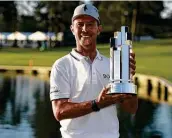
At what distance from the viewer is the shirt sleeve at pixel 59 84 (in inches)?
149

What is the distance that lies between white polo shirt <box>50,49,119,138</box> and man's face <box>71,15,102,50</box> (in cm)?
11

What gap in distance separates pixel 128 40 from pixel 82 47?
496mm

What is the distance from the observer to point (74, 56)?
3910mm

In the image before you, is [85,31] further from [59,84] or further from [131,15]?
[131,15]

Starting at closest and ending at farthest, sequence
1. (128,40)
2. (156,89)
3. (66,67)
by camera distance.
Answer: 1. (128,40)
2. (66,67)
3. (156,89)

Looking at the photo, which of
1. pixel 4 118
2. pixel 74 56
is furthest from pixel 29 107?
pixel 74 56

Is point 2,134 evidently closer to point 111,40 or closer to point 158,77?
point 111,40

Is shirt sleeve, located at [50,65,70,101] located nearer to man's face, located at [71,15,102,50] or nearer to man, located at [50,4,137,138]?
man, located at [50,4,137,138]

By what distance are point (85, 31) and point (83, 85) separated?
393 millimetres

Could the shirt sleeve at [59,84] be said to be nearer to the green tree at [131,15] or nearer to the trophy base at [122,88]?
the trophy base at [122,88]

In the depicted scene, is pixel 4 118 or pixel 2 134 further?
pixel 4 118

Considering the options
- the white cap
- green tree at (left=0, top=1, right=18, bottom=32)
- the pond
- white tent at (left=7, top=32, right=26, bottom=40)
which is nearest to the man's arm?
the white cap

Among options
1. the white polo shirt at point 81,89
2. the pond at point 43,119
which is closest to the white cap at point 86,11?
the white polo shirt at point 81,89

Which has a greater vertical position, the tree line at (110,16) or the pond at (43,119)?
the tree line at (110,16)
